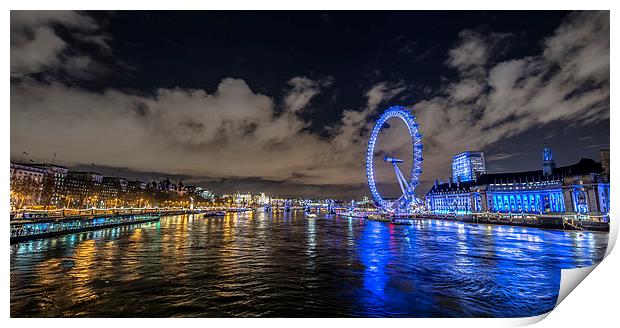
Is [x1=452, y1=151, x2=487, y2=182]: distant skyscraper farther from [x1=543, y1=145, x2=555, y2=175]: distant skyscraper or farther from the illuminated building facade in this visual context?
[x1=543, y1=145, x2=555, y2=175]: distant skyscraper

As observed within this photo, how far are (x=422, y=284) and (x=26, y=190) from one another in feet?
203

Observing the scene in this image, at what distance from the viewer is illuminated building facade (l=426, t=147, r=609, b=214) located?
6388 cm

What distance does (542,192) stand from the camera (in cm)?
8112

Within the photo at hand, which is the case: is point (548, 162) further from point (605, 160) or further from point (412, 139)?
point (412, 139)

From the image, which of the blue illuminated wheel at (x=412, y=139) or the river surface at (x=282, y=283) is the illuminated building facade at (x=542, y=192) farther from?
the river surface at (x=282, y=283)

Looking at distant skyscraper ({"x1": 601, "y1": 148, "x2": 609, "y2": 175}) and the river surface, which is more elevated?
distant skyscraper ({"x1": 601, "y1": 148, "x2": 609, "y2": 175})

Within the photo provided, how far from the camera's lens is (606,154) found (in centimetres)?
5806

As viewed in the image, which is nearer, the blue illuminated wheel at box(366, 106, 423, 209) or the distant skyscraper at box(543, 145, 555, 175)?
the blue illuminated wheel at box(366, 106, 423, 209)

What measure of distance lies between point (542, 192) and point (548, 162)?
1497 cm

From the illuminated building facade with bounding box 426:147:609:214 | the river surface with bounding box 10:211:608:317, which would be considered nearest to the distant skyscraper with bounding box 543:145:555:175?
the illuminated building facade with bounding box 426:147:609:214

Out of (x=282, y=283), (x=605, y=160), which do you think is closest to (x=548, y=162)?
(x=605, y=160)

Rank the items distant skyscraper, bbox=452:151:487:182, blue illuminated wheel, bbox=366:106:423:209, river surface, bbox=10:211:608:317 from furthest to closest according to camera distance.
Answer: distant skyscraper, bbox=452:151:487:182 → blue illuminated wheel, bbox=366:106:423:209 → river surface, bbox=10:211:608:317
